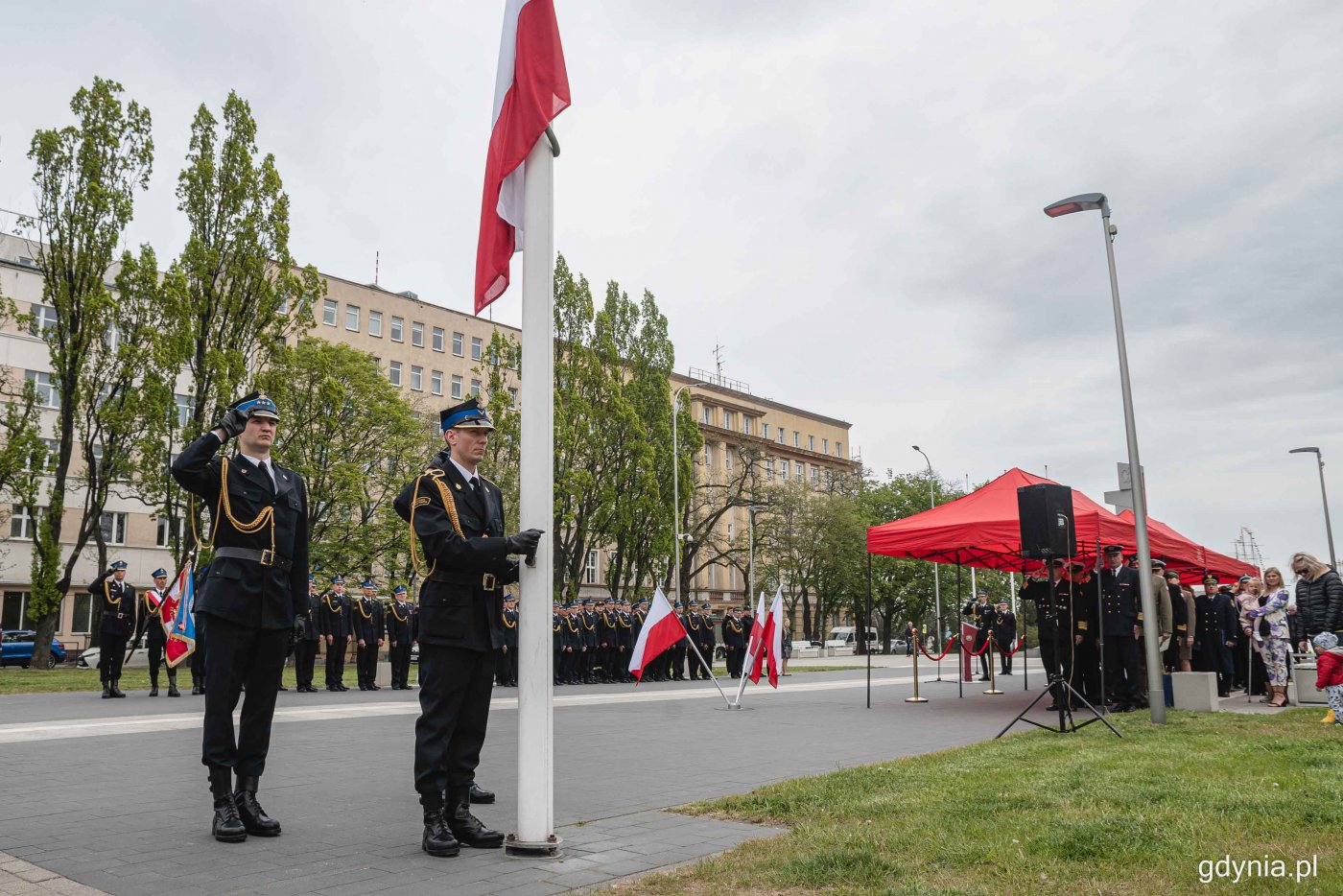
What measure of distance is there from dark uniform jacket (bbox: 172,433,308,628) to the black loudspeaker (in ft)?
26.7

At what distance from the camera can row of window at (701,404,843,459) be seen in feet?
275

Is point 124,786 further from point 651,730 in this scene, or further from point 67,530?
point 67,530

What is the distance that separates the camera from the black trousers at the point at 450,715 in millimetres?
5258

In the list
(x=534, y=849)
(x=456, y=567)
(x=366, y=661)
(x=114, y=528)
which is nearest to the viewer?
(x=534, y=849)

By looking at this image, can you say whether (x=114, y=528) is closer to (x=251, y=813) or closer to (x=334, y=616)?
(x=334, y=616)

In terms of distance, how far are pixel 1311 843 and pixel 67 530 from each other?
52.6 metres

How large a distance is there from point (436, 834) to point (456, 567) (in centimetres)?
131

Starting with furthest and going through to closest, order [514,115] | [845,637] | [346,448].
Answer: [845,637]
[346,448]
[514,115]

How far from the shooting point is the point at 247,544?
5.70 m

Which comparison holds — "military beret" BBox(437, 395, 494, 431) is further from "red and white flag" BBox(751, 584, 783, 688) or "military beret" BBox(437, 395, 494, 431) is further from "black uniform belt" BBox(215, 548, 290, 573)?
"red and white flag" BBox(751, 584, 783, 688)

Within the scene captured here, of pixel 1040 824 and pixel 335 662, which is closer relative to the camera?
pixel 1040 824

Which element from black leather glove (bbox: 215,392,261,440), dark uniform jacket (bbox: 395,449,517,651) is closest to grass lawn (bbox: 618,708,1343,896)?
dark uniform jacket (bbox: 395,449,517,651)

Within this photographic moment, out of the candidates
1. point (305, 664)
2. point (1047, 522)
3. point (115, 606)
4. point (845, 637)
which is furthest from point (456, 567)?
point (845, 637)

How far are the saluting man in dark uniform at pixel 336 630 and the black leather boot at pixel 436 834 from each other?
1623 cm
